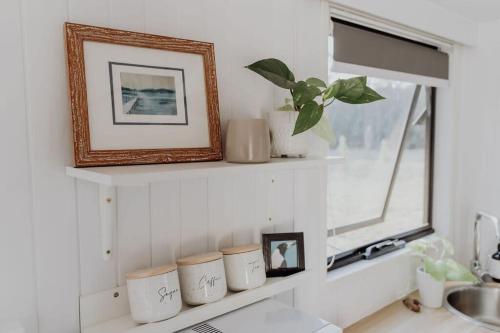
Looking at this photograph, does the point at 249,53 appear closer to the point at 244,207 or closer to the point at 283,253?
the point at 244,207

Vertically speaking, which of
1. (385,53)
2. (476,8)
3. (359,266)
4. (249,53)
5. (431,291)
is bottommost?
(431,291)

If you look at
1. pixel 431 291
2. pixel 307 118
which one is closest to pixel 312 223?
pixel 307 118

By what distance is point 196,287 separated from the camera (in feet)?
3.53

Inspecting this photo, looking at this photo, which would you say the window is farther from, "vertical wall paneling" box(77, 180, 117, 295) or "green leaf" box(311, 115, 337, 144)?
"vertical wall paneling" box(77, 180, 117, 295)

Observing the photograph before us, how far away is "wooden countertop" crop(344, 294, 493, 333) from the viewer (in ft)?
5.49

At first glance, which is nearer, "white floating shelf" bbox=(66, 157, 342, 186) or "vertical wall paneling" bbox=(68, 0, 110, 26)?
"white floating shelf" bbox=(66, 157, 342, 186)

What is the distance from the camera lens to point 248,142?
1.07 m

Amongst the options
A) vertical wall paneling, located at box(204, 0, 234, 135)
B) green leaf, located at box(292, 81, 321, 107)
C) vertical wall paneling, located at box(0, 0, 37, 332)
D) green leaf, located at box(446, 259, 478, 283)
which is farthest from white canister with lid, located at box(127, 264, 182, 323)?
green leaf, located at box(446, 259, 478, 283)

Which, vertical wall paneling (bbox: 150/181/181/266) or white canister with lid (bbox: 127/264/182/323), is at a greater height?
vertical wall paneling (bbox: 150/181/181/266)

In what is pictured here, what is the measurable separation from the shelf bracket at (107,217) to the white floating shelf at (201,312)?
6.7 inches

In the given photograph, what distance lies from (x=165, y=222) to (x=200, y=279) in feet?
0.62

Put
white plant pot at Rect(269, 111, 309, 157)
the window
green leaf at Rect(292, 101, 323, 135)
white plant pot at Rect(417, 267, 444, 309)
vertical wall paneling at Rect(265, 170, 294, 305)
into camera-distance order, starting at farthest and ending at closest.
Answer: the window
white plant pot at Rect(417, 267, 444, 309)
vertical wall paneling at Rect(265, 170, 294, 305)
white plant pot at Rect(269, 111, 309, 157)
green leaf at Rect(292, 101, 323, 135)

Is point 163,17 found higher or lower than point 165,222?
higher

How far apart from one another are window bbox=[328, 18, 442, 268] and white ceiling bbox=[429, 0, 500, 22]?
0.43 metres
